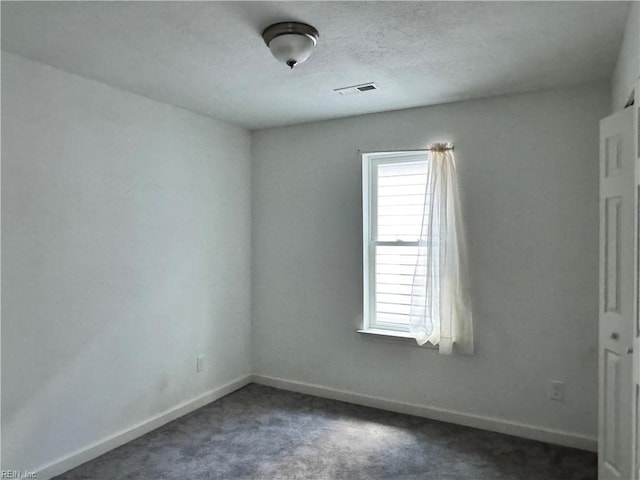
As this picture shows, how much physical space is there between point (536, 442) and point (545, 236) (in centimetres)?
143

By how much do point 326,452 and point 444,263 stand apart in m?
1.58

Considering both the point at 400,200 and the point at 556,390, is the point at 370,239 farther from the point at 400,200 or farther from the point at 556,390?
the point at 556,390

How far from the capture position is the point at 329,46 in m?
2.34

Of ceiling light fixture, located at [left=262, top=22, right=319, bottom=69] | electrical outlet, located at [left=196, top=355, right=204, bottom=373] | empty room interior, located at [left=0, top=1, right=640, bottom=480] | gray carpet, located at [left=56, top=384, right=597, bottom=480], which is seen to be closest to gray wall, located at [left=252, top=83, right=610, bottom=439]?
empty room interior, located at [left=0, top=1, right=640, bottom=480]

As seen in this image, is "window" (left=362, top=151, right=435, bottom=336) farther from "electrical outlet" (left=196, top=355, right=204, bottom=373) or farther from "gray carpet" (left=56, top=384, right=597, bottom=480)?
"electrical outlet" (left=196, top=355, right=204, bottom=373)

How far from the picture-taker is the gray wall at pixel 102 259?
2.46 meters

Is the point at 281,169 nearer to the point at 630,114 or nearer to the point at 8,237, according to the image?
the point at 8,237

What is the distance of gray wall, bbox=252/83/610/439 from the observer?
2.96 metres

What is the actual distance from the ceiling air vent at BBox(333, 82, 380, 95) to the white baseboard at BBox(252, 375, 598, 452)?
8.08 ft

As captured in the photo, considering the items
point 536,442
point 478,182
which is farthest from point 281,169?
point 536,442

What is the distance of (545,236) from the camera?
305 centimetres

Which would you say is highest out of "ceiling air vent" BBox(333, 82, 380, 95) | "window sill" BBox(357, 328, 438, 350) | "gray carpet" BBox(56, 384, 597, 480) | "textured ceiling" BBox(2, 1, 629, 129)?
"ceiling air vent" BBox(333, 82, 380, 95)

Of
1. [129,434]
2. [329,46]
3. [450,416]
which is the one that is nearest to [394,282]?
[450,416]

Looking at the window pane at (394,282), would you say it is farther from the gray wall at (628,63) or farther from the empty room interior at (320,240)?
the gray wall at (628,63)
